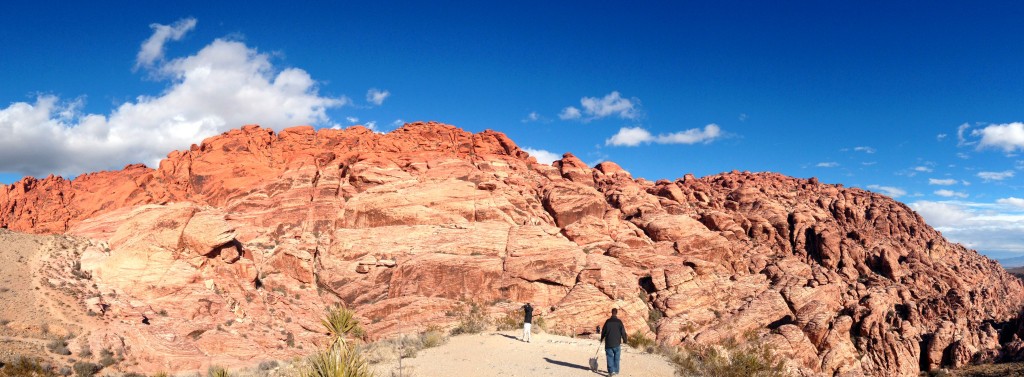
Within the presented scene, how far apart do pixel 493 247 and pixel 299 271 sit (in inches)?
573

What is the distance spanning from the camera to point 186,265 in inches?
1326

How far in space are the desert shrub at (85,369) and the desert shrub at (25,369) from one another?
4.22ft

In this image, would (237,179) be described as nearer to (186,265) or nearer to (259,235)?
(259,235)

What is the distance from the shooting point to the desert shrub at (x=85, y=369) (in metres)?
21.8

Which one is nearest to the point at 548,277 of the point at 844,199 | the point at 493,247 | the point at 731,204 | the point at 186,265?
the point at 493,247

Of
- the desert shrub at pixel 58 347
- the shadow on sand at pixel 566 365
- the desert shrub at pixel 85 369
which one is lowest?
the desert shrub at pixel 85 369

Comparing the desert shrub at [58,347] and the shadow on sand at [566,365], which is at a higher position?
the shadow on sand at [566,365]

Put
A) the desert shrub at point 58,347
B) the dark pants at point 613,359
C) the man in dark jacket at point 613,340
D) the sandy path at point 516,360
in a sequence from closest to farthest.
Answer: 1. the man in dark jacket at point 613,340
2. the dark pants at point 613,359
3. the sandy path at point 516,360
4. the desert shrub at point 58,347

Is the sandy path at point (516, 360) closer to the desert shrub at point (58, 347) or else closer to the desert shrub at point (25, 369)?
the desert shrub at point (25, 369)

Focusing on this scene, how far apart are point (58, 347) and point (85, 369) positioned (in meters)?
2.29

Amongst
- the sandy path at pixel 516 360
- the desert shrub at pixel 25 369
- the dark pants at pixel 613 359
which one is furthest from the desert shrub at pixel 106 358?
the dark pants at pixel 613 359

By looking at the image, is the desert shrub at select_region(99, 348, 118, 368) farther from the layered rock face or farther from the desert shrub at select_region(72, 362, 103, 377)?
the layered rock face

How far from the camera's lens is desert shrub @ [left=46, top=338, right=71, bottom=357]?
23.0 metres

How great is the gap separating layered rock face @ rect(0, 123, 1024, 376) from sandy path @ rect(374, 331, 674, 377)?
713 inches
